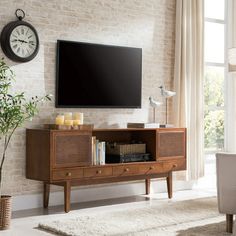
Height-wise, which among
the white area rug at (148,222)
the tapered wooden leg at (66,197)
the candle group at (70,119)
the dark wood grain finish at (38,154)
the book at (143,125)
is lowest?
the white area rug at (148,222)

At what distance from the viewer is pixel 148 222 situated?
544 cm

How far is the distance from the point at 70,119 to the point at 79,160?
1.62 feet

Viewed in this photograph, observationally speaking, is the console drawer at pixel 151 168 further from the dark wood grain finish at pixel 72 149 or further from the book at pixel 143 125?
the dark wood grain finish at pixel 72 149

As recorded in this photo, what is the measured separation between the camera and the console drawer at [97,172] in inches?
246

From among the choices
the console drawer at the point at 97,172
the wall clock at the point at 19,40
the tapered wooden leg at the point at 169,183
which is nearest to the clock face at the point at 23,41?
the wall clock at the point at 19,40

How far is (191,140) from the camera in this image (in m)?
7.87

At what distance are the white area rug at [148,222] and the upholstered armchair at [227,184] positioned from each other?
0.67ft

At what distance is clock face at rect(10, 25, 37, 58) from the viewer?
6.12 meters

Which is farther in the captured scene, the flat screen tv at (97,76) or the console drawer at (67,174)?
the flat screen tv at (97,76)

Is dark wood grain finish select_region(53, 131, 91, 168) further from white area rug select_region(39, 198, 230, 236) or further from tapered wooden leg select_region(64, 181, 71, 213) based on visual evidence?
white area rug select_region(39, 198, 230, 236)

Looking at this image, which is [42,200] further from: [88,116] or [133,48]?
[133,48]

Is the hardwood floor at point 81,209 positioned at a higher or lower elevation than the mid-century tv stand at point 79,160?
lower

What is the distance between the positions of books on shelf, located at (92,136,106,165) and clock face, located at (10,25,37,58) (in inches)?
48.4

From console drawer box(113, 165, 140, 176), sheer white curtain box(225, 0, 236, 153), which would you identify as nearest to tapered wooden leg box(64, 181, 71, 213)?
console drawer box(113, 165, 140, 176)
